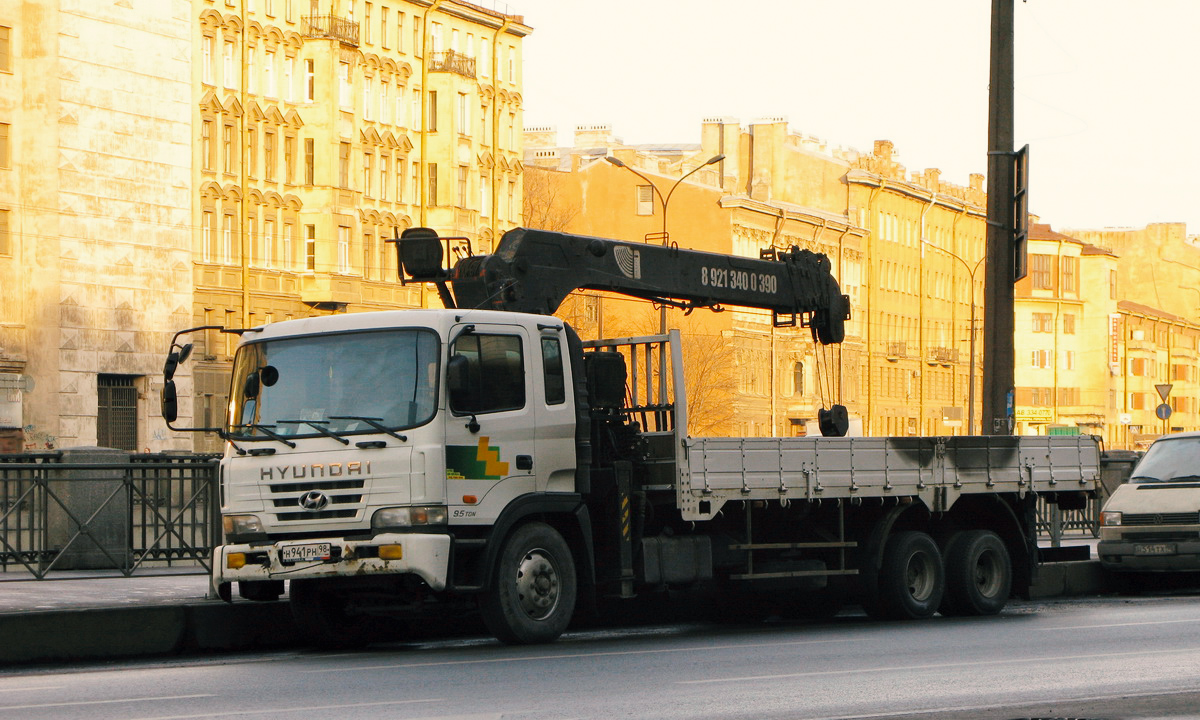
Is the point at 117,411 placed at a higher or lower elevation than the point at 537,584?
higher

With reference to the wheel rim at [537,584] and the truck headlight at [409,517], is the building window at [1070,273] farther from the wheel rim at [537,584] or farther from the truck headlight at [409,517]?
the truck headlight at [409,517]

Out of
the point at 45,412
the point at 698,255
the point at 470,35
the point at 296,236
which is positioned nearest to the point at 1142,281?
the point at 470,35

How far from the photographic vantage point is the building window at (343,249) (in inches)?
3031

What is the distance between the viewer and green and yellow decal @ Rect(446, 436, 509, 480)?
15.3 m

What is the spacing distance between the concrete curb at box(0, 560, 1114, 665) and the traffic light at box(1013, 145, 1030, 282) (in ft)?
35.8

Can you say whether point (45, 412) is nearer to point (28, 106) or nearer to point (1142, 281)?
point (28, 106)

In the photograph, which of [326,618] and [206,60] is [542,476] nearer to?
[326,618]

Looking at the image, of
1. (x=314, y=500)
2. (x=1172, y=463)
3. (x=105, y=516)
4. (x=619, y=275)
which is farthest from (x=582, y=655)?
(x=1172, y=463)

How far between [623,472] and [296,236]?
60.3m

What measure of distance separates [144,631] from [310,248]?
61051 millimetres

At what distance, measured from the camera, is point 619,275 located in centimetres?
1822

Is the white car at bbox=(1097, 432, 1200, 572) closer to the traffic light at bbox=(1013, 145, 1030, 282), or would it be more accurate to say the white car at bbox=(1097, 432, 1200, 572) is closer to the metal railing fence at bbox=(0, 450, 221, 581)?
the traffic light at bbox=(1013, 145, 1030, 282)

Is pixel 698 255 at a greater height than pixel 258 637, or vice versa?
pixel 698 255

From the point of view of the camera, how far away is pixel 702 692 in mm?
12398
